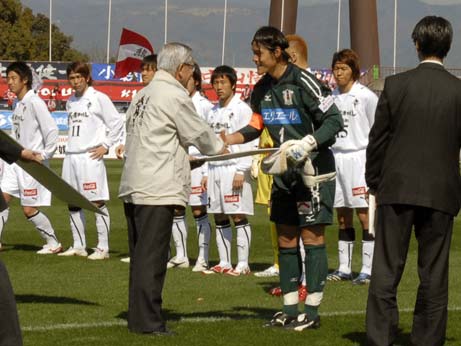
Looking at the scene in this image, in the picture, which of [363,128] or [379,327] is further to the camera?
[363,128]

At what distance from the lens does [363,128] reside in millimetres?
13391

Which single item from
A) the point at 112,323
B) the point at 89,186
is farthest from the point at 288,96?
the point at 89,186

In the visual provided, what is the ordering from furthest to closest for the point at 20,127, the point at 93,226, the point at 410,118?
the point at 93,226 → the point at 20,127 → the point at 410,118

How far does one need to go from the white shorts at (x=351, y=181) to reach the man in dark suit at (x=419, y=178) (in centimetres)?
478

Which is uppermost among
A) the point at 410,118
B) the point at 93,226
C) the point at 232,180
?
the point at 410,118

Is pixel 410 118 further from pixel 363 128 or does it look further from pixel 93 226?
pixel 93 226

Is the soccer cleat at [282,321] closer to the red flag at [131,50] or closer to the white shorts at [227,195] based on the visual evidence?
the white shorts at [227,195]

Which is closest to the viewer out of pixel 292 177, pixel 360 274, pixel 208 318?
pixel 292 177

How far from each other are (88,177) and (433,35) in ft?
26.5

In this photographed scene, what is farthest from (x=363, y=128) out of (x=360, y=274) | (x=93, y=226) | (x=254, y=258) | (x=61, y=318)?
(x=93, y=226)

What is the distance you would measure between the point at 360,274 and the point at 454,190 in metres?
5.05

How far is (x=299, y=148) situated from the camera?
9.24m

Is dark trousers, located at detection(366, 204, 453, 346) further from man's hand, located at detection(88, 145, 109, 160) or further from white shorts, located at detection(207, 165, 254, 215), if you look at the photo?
man's hand, located at detection(88, 145, 109, 160)

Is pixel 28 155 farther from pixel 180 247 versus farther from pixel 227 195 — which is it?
pixel 180 247
